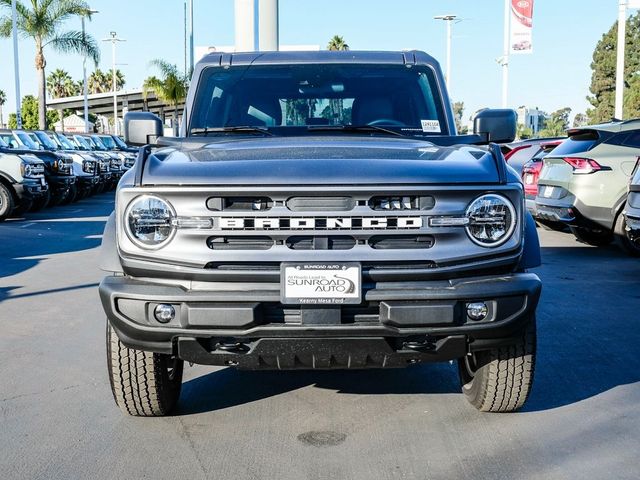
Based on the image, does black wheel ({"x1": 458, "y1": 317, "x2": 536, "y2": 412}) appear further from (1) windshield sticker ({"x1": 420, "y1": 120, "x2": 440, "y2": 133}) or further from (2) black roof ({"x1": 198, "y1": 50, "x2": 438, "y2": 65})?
(2) black roof ({"x1": 198, "y1": 50, "x2": 438, "y2": 65})

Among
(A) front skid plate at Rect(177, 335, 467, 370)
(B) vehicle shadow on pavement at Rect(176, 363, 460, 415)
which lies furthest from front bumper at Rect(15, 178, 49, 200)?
(A) front skid plate at Rect(177, 335, 467, 370)

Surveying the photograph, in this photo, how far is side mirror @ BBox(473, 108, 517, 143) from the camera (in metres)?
5.14

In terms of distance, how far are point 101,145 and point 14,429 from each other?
2324 centimetres

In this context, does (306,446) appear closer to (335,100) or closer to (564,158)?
(335,100)

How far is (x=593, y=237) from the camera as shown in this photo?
462 inches

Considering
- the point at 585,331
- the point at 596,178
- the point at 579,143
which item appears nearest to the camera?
the point at 585,331

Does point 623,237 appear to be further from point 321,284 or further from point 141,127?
point 321,284

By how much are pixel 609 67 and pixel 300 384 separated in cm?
7370

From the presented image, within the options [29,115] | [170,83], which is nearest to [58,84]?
[29,115]

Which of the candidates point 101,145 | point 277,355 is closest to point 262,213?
point 277,355

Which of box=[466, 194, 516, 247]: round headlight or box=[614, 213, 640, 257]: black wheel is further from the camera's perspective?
box=[614, 213, 640, 257]: black wheel

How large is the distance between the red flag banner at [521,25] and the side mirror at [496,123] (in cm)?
3119

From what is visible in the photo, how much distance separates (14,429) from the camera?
4219mm

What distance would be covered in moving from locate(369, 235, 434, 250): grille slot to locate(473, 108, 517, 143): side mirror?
171 centimetres
